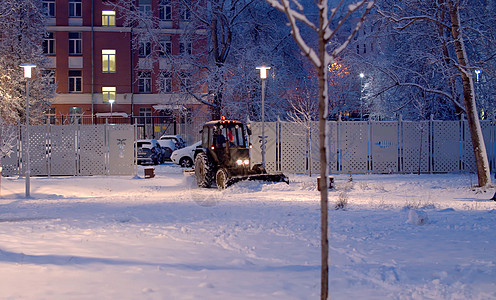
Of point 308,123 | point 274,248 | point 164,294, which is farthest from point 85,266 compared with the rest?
point 308,123

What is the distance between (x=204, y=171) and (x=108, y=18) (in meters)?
34.8

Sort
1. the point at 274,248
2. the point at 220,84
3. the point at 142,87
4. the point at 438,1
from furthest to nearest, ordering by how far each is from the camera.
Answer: the point at 142,87 < the point at 220,84 < the point at 438,1 < the point at 274,248

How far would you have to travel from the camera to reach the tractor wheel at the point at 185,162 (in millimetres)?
30188

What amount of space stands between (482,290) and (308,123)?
16.9 metres

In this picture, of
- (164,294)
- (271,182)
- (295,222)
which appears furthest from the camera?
(271,182)

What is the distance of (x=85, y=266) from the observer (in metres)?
7.05

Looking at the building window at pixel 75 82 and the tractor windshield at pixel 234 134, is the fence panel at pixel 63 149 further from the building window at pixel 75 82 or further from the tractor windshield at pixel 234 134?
the building window at pixel 75 82

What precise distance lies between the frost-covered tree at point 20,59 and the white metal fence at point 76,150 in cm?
446

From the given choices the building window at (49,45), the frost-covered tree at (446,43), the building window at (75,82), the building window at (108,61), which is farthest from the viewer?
the building window at (108,61)

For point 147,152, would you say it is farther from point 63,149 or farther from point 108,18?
point 108,18

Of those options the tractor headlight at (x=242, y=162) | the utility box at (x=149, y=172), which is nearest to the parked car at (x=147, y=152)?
the utility box at (x=149, y=172)

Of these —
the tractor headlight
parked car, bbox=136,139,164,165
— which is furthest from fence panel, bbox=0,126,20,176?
the tractor headlight

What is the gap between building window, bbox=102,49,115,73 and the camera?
4912cm

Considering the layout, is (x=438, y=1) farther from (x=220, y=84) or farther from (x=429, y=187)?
(x=220, y=84)
